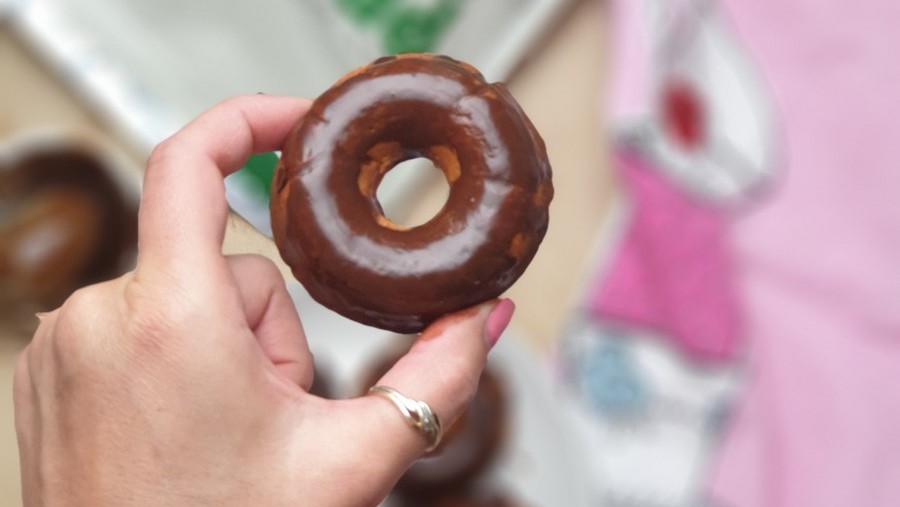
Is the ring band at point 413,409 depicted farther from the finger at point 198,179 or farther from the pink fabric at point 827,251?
the pink fabric at point 827,251

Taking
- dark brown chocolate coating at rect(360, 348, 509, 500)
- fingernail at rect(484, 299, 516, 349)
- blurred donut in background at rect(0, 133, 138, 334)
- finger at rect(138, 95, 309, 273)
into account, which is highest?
finger at rect(138, 95, 309, 273)

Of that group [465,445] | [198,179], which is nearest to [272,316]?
[198,179]

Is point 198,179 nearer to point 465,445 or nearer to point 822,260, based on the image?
point 465,445

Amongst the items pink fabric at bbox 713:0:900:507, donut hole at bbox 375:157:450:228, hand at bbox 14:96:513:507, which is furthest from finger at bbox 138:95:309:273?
pink fabric at bbox 713:0:900:507

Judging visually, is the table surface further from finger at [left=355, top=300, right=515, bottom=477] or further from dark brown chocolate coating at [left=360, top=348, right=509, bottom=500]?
finger at [left=355, top=300, right=515, bottom=477]

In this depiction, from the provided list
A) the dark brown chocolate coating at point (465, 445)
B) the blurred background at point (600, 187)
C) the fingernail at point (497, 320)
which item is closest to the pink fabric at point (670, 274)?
the blurred background at point (600, 187)

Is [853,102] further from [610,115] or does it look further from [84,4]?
[84,4]

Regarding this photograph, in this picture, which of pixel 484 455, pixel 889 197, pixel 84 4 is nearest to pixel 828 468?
pixel 889 197
